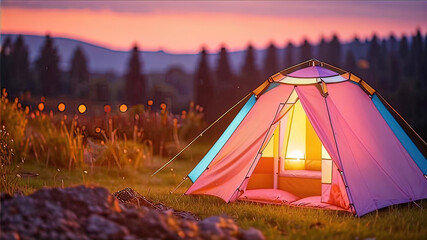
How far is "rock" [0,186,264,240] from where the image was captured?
17.5 feet

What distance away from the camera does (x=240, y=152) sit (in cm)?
881

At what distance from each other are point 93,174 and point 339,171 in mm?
5766

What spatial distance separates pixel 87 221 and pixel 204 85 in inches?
1215

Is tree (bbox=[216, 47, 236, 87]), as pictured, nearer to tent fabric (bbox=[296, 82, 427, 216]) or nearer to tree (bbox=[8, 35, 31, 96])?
tree (bbox=[8, 35, 31, 96])

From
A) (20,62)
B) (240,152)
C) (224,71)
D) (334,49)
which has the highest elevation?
(334,49)

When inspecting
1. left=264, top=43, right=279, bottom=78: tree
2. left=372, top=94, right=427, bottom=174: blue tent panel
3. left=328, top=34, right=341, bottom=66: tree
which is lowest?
left=372, top=94, right=427, bottom=174: blue tent panel

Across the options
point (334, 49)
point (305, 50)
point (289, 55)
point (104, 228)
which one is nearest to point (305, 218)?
point (104, 228)

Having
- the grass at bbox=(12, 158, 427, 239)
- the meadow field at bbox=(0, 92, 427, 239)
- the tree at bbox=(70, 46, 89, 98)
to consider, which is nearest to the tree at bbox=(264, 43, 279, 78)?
the tree at bbox=(70, 46, 89, 98)

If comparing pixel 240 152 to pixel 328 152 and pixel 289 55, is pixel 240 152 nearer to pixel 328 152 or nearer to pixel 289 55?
A: pixel 328 152

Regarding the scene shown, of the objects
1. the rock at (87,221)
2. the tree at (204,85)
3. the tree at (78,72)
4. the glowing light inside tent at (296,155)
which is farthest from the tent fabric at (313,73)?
the tree at (78,72)

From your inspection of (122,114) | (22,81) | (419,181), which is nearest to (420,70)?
(22,81)

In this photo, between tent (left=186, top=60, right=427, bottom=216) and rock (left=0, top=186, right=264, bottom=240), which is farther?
tent (left=186, top=60, right=427, bottom=216)

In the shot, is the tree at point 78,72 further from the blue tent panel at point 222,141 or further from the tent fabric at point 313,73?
the tent fabric at point 313,73

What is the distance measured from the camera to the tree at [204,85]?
33781 millimetres
